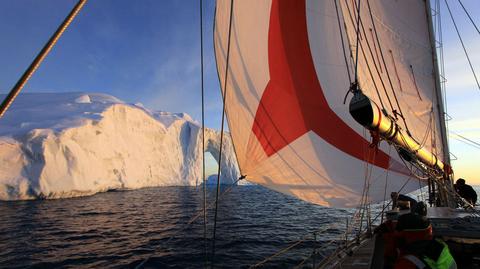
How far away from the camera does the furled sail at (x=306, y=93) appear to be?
3320mm

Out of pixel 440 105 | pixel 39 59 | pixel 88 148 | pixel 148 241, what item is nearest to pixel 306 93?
pixel 39 59

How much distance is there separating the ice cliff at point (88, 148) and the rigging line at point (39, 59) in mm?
31436

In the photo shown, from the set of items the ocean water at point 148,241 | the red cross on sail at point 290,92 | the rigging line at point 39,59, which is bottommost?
the ocean water at point 148,241

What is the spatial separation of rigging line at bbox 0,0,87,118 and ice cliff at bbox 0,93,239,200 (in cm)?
3144

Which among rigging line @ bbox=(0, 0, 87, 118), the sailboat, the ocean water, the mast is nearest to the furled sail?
the sailboat

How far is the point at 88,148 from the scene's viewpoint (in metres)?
32.6

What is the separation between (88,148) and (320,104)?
33.9 m

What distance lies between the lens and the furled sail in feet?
10.9

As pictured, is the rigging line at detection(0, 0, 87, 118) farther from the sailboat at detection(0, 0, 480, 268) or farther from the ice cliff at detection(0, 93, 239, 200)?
the ice cliff at detection(0, 93, 239, 200)

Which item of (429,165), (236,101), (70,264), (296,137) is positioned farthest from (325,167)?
(70,264)

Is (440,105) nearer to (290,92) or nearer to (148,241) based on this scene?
(290,92)

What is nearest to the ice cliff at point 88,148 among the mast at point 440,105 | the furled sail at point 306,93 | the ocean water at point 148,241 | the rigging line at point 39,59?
the ocean water at point 148,241

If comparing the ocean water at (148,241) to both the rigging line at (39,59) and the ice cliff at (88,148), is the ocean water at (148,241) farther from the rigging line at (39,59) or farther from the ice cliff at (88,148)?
the ice cliff at (88,148)

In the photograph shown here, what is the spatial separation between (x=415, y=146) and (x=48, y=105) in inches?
1842
